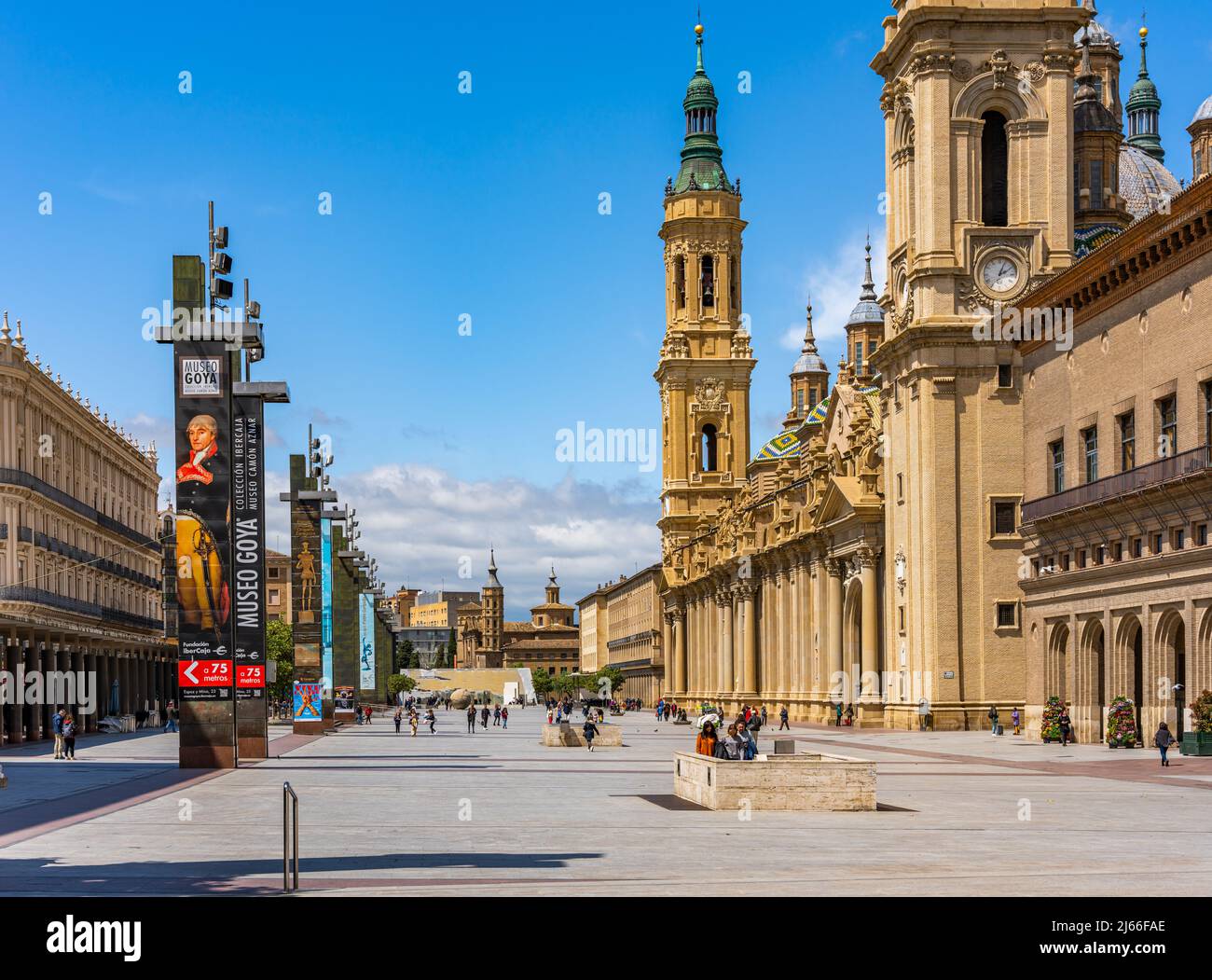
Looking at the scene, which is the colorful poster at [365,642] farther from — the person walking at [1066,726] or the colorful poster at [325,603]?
the person walking at [1066,726]

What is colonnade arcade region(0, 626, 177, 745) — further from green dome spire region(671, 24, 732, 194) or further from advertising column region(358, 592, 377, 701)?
green dome spire region(671, 24, 732, 194)

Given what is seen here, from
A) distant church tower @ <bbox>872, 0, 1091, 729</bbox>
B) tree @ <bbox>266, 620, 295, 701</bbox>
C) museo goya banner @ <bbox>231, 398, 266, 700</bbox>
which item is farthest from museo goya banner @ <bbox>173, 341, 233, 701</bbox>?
tree @ <bbox>266, 620, 295, 701</bbox>

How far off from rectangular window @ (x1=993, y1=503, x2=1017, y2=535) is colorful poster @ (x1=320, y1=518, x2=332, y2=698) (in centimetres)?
2808

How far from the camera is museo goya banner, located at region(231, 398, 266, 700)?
4644 centimetres

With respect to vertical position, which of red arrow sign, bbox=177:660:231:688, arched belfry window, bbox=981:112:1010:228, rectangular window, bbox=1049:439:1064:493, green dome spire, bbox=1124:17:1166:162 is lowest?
red arrow sign, bbox=177:660:231:688

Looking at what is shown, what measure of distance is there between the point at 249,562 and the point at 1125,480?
2635 centimetres

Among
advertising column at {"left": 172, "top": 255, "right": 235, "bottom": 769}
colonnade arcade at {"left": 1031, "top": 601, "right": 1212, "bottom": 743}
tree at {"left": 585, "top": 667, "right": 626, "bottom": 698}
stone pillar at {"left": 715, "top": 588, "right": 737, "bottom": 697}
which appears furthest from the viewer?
tree at {"left": 585, "top": 667, "right": 626, "bottom": 698}

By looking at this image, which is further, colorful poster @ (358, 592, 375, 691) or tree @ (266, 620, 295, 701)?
tree @ (266, 620, 295, 701)

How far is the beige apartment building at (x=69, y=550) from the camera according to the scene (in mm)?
64000

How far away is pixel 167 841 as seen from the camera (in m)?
22.0

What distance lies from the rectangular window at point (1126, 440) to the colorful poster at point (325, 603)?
32786 mm

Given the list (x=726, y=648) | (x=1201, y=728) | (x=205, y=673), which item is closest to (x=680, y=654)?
(x=726, y=648)

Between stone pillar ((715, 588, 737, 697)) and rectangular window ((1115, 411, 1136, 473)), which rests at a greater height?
rectangular window ((1115, 411, 1136, 473))
